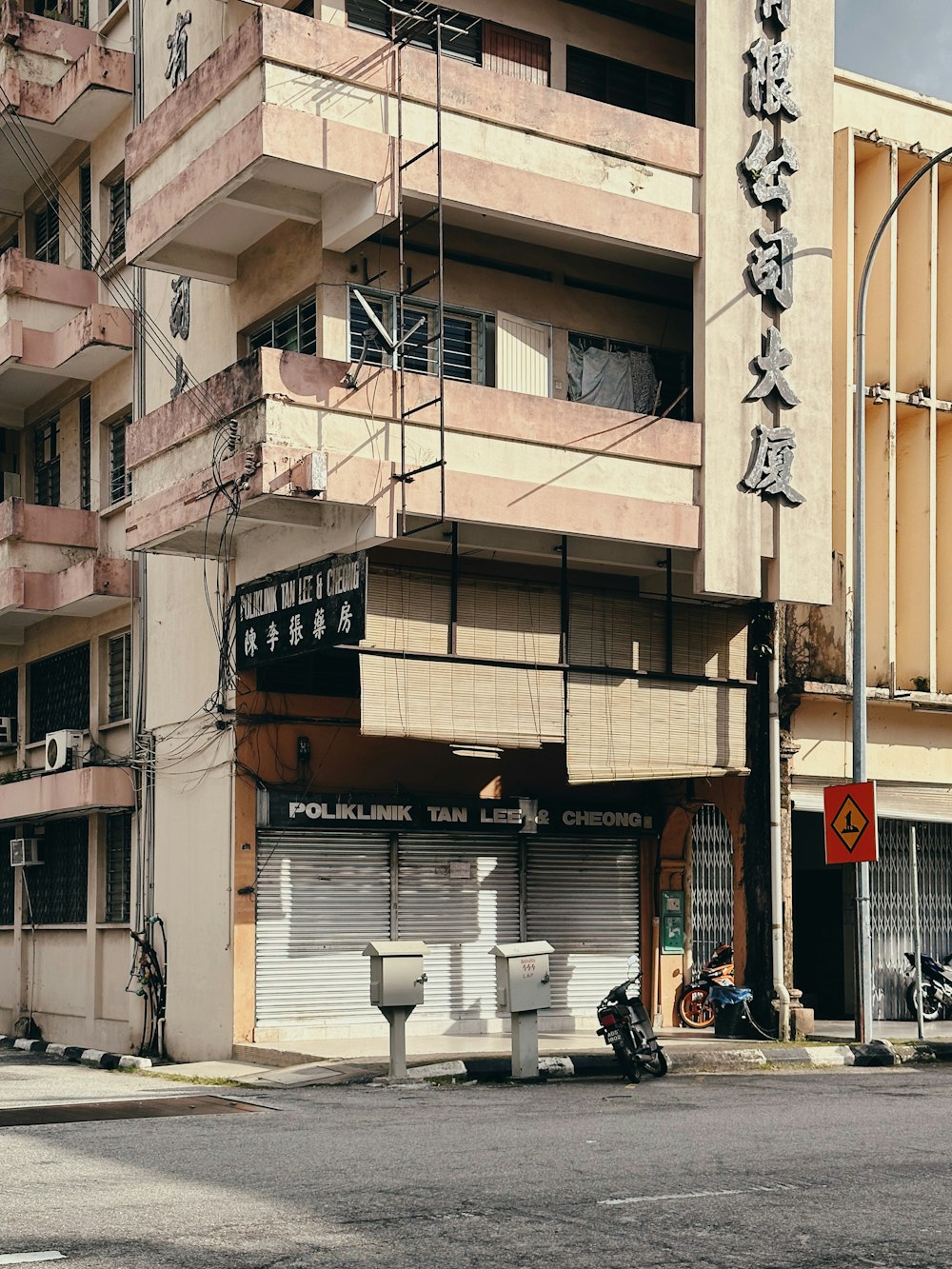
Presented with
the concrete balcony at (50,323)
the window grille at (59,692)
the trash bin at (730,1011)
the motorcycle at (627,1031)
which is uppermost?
the concrete balcony at (50,323)

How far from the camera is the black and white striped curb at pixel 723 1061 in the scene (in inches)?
669

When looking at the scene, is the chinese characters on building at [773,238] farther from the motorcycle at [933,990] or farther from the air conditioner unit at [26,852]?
the air conditioner unit at [26,852]

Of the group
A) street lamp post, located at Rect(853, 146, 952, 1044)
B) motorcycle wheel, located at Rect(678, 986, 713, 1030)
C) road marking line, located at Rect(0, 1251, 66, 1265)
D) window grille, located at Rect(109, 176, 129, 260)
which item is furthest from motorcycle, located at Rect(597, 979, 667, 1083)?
window grille, located at Rect(109, 176, 129, 260)

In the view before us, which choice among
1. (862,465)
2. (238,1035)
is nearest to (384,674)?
(238,1035)

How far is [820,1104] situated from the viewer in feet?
46.4

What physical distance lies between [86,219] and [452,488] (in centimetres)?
1059

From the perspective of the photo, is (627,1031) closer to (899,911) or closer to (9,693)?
(899,911)

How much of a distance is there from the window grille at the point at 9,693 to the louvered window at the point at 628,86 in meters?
13.2

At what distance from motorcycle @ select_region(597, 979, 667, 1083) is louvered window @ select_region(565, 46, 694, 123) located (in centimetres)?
1096

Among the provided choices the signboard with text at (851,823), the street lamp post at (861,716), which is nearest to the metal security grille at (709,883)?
the street lamp post at (861,716)

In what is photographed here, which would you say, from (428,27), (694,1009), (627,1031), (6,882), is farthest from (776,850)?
(6,882)

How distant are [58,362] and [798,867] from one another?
522 inches

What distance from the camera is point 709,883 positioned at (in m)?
24.4

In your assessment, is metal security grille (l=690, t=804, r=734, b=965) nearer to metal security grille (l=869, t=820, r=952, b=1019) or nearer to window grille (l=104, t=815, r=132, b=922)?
metal security grille (l=869, t=820, r=952, b=1019)
